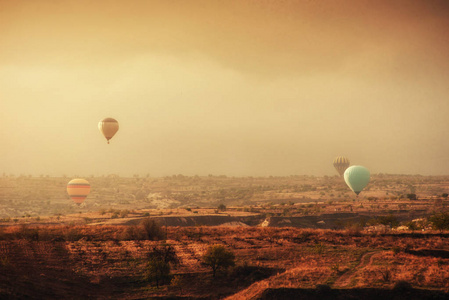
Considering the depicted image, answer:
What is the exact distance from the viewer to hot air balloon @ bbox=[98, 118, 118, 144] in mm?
110062

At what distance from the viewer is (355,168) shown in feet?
493

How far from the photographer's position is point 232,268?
41750 millimetres

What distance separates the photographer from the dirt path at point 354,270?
3459 centimetres

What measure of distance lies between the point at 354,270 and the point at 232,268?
1036 centimetres

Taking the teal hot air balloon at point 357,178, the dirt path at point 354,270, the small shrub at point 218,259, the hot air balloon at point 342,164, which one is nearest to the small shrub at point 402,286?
the dirt path at point 354,270

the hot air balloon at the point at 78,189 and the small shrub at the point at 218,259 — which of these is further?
the hot air balloon at the point at 78,189

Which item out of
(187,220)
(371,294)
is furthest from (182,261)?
(187,220)

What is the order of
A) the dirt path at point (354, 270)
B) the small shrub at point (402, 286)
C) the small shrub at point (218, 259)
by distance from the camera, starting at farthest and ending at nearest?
the small shrub at point (218, 259) → the dirt path at point (354, 270) → the small shrub at point (402, 286)

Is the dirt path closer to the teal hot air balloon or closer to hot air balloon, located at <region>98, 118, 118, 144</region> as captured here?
hot air balloon, located at <region>98, 118, 118, 144</region>

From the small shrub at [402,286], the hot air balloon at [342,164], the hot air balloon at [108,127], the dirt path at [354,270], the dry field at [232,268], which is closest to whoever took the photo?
the small shrub at [402,286]

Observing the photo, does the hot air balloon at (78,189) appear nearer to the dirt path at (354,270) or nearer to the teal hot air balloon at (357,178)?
the teal hot air balloon at (357,178)

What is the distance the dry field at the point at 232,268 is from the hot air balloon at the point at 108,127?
51.1 meters

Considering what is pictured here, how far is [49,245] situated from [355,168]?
115m

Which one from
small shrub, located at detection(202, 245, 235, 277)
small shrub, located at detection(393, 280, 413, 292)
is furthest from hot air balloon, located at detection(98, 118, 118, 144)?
small shrub, located at detection(393, 280, 413, 292)
